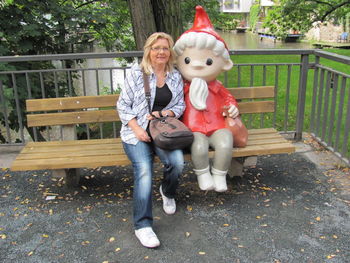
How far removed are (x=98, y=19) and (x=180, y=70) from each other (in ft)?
9.41

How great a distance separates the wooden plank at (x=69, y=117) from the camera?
380 centimetres

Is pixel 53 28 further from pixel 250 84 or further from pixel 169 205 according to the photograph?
pixel 169 205

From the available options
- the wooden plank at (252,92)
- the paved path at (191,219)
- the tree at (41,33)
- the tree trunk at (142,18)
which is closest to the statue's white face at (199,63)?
the wooden plank at (252,92)

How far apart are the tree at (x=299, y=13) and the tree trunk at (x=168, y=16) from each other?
12.7 m

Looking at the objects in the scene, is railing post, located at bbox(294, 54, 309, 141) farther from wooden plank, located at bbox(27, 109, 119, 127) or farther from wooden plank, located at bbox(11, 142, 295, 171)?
wooden plank, located at bbox(27, 109, 119, 127)

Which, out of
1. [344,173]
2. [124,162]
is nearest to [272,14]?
[344,173]

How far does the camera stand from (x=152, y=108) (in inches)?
132

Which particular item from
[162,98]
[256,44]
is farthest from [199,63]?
[256,44]

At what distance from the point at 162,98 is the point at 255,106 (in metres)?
1.23

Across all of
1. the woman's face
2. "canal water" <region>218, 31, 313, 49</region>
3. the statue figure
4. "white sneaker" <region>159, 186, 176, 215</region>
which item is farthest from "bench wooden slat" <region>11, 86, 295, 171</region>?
"canal water" <region>218, 31, 313, 49</region>

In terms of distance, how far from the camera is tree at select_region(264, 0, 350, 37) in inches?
649

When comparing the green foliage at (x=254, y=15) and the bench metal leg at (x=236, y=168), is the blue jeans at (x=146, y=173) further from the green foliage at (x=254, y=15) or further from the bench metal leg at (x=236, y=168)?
the green foliage at (x=254, y=15)

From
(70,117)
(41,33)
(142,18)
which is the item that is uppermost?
(142,18)

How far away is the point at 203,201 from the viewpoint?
3.48 m
